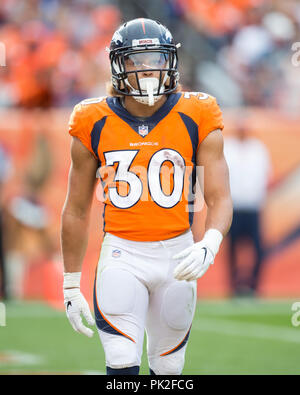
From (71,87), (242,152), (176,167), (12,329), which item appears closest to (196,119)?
(176,167)

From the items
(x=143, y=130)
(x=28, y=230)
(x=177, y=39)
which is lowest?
(x=28, y=230)

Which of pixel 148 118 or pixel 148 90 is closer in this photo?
pixel 148 90

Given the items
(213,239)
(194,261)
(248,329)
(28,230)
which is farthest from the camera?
(28,230)

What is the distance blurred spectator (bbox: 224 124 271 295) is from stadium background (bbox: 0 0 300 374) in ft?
0.37

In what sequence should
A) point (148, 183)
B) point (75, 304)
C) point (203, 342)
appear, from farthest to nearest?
point (203, 342), point (75, 304), point (148, 183)

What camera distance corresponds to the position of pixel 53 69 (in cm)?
965

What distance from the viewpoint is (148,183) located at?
3451mm

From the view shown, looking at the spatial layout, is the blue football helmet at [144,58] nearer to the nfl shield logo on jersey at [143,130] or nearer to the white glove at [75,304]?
the nfl shield logo on jersey at [143,130]

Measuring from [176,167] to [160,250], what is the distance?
0.36 meters

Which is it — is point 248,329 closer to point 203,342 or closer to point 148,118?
point 203,342

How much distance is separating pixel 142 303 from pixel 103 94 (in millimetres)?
6298

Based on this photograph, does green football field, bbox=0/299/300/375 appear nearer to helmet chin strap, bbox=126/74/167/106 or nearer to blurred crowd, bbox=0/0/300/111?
helmet chin strap, bbox=126/74/167/106

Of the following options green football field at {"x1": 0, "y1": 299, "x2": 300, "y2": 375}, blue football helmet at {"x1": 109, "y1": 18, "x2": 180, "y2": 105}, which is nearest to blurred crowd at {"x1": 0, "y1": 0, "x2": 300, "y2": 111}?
green football field at {"x1": 0, "y1": 299, "x2": 300, "y2": 375}

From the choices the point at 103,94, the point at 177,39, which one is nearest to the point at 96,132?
the point at 103,94
